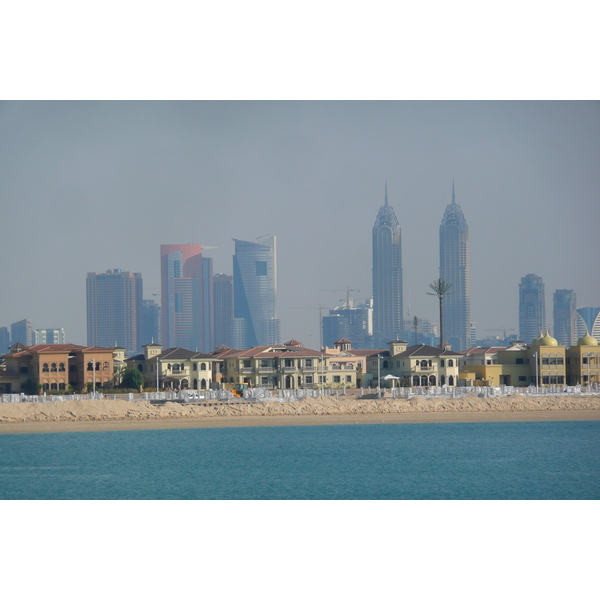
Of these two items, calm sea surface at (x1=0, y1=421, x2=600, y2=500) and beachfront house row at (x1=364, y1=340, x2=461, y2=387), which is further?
beachfront house row at (x1=364, y1=340, x2=461, y2=387)

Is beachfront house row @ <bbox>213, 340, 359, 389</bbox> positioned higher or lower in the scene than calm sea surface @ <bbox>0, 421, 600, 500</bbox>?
higher

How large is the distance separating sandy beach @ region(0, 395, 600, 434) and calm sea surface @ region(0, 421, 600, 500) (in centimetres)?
192

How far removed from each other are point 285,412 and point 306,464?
1612 cm

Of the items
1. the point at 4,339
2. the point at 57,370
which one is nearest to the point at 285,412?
the point at 57,370

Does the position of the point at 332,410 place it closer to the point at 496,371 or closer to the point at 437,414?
the point at 437,414

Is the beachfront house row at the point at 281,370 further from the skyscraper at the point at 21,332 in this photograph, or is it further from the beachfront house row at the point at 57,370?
the skyscraper at the point at 21,332

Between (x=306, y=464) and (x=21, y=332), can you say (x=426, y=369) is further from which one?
(x=21, y=332)

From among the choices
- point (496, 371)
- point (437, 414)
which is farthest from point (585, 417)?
point (496, 371)

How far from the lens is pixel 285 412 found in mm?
48031

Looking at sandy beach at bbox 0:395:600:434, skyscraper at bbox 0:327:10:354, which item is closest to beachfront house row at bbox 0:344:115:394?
sandy beach at bbox 0:395:600:434

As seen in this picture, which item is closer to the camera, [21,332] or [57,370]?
[57,370]

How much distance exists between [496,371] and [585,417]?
15953mm

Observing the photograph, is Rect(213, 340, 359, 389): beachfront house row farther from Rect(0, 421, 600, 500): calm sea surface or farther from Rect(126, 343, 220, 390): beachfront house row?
Rect(0, 421, 600, 500): calm sea surface

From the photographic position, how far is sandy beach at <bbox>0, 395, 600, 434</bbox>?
44.1 metres
